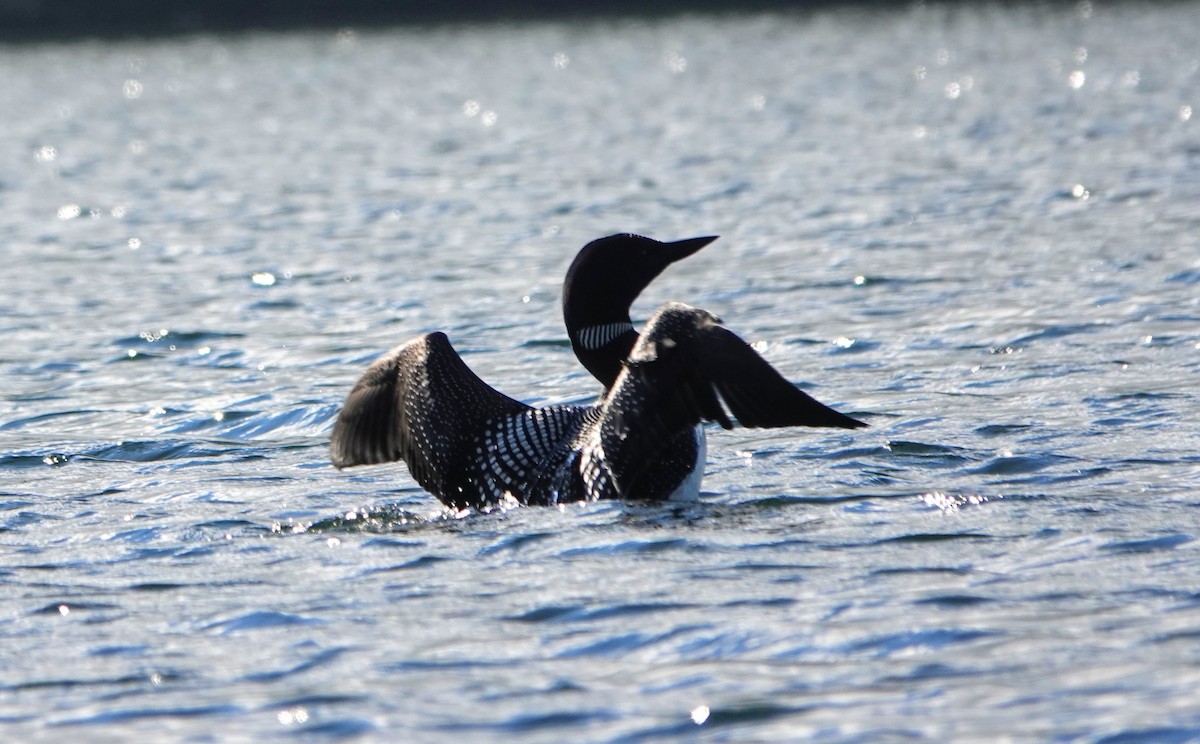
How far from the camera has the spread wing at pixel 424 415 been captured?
240 inches

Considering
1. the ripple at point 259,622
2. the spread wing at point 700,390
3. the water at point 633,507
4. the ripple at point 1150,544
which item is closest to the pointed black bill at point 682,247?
the water at point 633,507

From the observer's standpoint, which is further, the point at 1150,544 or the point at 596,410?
the point at 596,410

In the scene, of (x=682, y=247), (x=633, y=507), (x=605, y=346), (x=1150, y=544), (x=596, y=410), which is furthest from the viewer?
(x=682, y=247)

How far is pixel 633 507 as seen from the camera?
587 centimetres

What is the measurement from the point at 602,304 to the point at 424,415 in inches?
28.1

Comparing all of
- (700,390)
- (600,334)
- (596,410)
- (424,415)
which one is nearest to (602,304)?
(600,334)

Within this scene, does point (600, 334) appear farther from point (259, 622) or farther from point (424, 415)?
point (259, 622)

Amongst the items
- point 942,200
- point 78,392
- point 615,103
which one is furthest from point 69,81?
point 78,392

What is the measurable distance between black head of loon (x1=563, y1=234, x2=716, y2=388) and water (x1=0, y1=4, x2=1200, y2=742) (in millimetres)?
621

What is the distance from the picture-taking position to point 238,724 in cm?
402

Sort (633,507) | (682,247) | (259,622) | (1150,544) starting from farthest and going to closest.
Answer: (682,247), (633,507), (1150,544), (259,622)

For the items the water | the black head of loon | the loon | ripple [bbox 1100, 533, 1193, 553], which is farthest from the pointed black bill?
ripple [bbox 1100, 533, 1193, 553]

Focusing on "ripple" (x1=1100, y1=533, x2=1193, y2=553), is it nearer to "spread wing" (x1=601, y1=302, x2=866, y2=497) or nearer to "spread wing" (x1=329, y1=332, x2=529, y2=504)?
"spread wing" (x1=601, y1=302, x2=866, y2=497)

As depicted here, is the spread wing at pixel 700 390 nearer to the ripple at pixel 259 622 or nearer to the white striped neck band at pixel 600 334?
the white striped neck band at pixel 600 334
